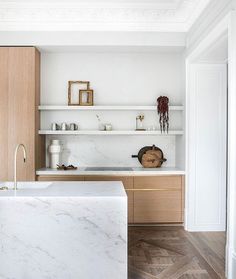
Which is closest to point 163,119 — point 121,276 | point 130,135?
point 130,135

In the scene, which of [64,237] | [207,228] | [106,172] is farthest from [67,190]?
[207,228]

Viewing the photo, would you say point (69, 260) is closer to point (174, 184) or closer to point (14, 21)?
point (174, 184)

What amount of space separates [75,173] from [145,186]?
974 mm

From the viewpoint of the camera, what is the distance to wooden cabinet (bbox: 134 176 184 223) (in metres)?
4.73

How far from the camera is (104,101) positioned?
5.25 metres

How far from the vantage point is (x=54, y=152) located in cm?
505

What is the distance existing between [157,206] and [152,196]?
154 mm

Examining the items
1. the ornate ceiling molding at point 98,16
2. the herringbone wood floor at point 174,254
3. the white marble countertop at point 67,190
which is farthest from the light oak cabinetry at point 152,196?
the ornate ceiling molding at point 98,16

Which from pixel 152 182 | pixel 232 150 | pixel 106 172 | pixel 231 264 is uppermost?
pixel 232 150

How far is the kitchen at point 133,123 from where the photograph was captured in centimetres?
460

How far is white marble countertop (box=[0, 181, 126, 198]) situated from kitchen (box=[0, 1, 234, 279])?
25.8 inches

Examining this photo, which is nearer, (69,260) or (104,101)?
(69,260)

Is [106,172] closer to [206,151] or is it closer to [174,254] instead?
[206,151]

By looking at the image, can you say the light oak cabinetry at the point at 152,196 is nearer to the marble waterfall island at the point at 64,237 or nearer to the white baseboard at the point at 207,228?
the white baseboard at the point at 207,228
